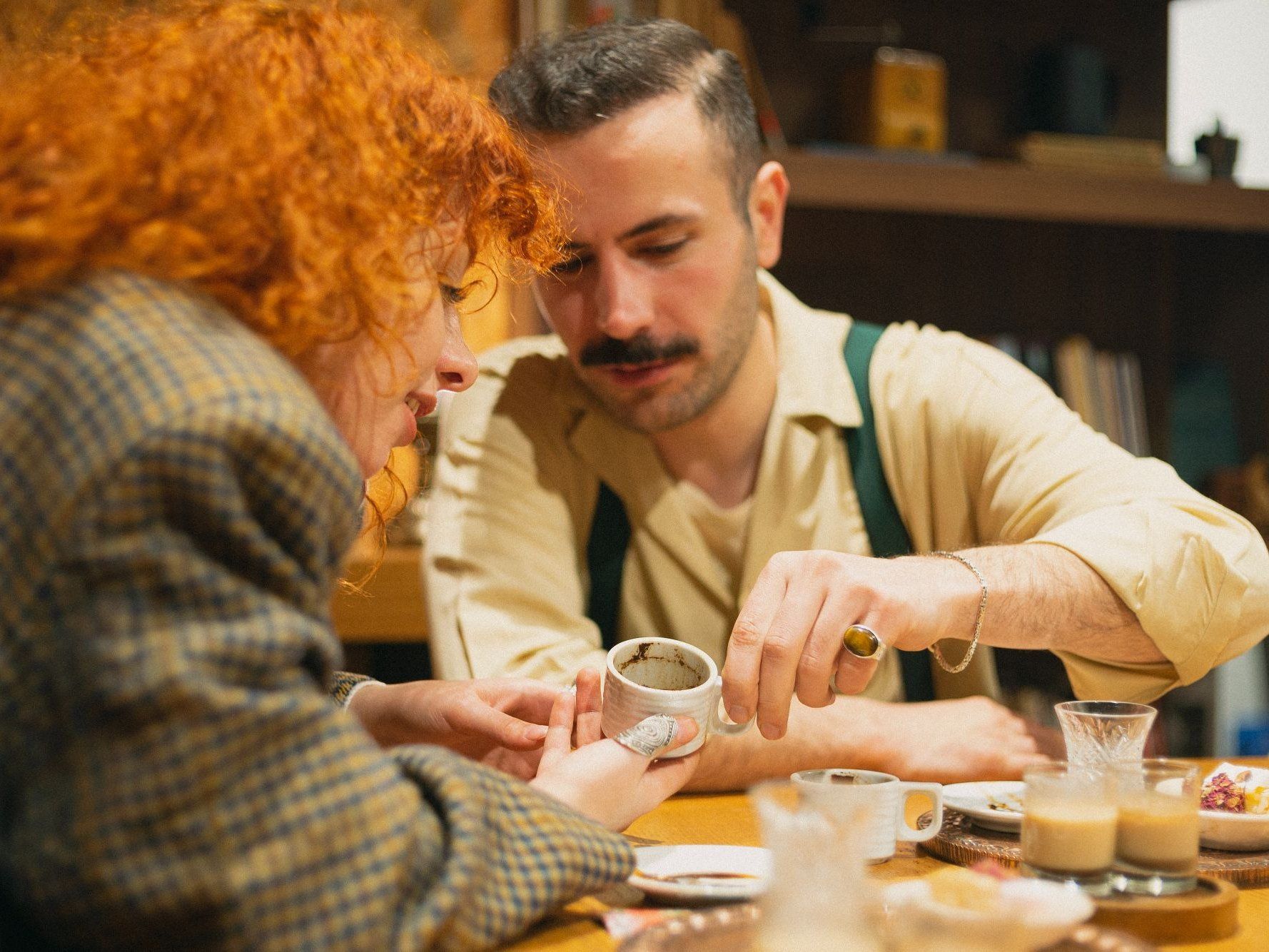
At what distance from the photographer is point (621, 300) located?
5.60 ft

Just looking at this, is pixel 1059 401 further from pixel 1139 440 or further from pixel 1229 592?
pixel 1139 440

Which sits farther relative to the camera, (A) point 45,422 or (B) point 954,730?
(B) point 954,730

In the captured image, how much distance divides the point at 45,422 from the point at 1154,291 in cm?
282

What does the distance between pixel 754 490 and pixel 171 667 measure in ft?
4.31

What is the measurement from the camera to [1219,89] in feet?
10.6

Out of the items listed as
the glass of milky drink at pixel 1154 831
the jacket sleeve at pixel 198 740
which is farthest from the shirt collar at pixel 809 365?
the jacket sleeve at pixel 198 740

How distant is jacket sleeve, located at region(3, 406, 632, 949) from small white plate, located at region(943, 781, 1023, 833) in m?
0.57

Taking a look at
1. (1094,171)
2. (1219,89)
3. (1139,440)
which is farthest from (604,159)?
(1219,89)

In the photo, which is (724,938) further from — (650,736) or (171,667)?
(171,667)

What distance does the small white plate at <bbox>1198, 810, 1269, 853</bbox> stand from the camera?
3.51ft

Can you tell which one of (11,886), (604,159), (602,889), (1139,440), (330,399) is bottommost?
(1139,440)

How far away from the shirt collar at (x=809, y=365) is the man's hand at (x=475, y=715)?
2.55ft

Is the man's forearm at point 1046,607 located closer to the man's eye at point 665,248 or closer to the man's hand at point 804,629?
the man's hand at point 804,629

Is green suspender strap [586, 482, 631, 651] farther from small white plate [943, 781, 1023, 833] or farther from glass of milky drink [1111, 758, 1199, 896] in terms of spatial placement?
glass of milky drink [1111, 758, 1199, 896]
